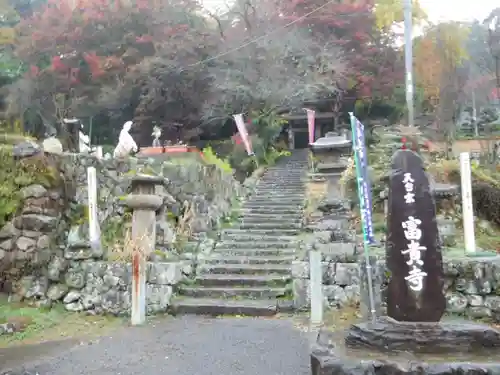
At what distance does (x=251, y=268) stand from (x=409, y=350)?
5.32 m

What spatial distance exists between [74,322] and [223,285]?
2770 mm

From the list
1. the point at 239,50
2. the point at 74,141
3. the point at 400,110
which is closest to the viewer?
the point at 74,141

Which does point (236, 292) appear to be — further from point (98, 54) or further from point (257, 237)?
point (98, 54)

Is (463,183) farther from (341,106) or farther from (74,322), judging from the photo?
(341,106)

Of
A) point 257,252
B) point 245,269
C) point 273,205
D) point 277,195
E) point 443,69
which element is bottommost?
point 245,269

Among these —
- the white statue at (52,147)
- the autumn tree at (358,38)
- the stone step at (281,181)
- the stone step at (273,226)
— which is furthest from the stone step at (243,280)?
the autumn tree at (358,38)

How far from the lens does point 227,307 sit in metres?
8.05

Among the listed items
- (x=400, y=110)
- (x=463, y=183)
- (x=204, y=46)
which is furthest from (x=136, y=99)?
(x=463, y=183)

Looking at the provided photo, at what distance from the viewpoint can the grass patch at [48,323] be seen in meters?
6.95

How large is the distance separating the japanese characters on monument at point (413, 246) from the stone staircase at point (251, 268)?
3.72 m

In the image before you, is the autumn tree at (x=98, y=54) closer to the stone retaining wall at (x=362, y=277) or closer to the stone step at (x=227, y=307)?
the stone retaining wall at (x=362, y=277)

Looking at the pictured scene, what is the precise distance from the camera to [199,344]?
639 centimetres

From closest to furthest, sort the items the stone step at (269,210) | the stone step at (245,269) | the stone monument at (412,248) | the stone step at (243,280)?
the stone monument at (412,248) < the stone step at (243,280) < the stone step at (245,269) < the stone step at (269,210)

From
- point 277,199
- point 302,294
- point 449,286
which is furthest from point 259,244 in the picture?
point 449,286
